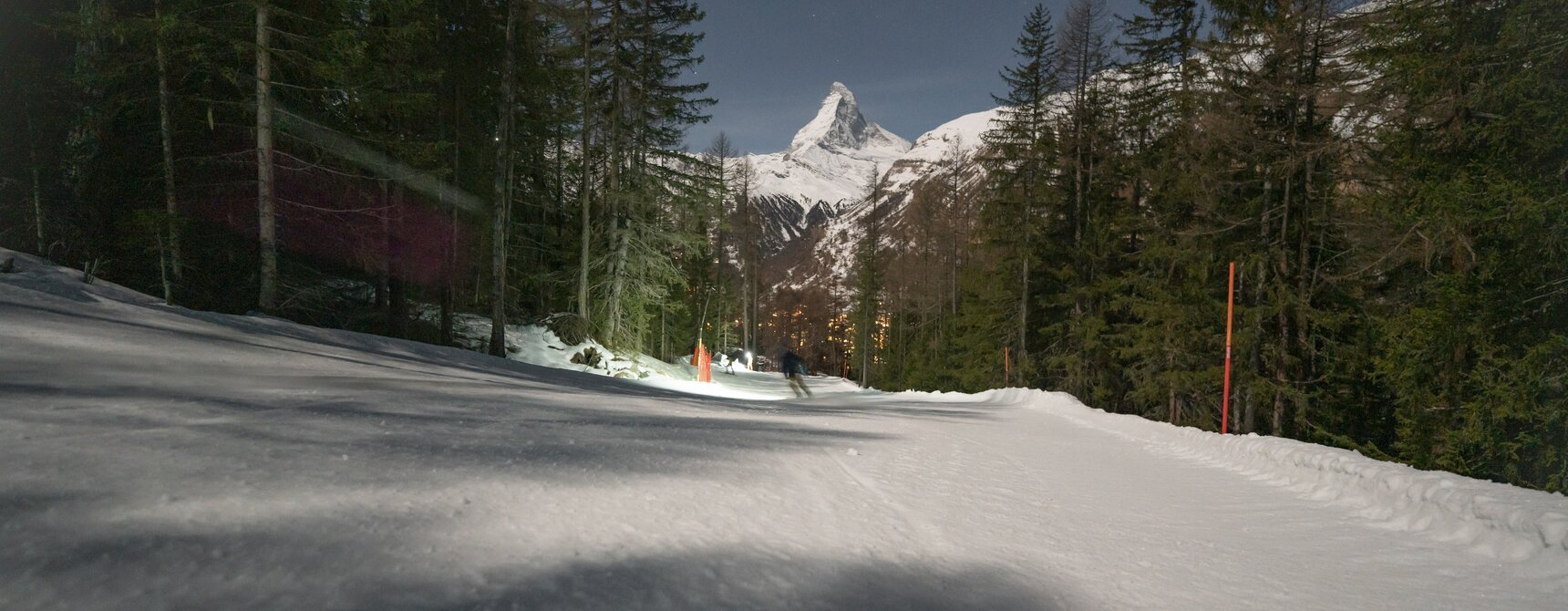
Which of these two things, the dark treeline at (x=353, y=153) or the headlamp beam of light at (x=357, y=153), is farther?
the headlamp beam of light at (x=357, y=153)

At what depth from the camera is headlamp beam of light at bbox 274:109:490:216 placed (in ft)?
39.2

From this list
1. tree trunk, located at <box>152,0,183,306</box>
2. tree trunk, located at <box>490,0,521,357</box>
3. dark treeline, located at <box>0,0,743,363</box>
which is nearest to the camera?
tree trunk, located at <box>152,0,183,306</box>

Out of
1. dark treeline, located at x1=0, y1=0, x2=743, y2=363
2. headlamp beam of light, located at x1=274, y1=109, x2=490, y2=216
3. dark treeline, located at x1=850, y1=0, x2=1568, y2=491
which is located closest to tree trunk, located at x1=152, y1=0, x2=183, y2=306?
dark treeline, located at x1=0, y1=0, x2=743, y2=363

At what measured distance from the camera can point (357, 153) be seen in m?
13.6

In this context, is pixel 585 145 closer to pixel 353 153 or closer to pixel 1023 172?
pixel 353 153

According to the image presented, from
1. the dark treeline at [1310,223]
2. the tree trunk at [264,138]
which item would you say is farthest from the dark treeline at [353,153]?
the dark treeline at [1310,223]

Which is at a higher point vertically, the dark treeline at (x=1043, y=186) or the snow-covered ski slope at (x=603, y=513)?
the dark treeline at (x=1043, y=186)

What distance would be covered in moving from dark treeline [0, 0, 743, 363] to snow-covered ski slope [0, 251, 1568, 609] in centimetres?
833

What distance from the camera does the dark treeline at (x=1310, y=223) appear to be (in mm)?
8602

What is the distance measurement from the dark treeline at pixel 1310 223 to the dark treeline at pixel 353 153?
13696 millimetres

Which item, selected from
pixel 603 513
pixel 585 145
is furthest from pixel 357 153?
pixel 603 513

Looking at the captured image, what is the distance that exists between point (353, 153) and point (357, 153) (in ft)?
0.34

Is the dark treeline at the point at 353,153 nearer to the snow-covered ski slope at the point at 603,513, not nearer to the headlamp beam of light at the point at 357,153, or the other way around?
the headlamp beam of light at the point at 357,153

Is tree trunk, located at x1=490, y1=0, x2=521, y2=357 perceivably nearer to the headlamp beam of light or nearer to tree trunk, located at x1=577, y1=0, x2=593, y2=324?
the headlamp beam of light
